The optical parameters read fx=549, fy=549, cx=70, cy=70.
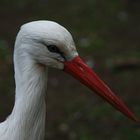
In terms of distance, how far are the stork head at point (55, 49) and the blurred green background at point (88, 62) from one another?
2.38 meters

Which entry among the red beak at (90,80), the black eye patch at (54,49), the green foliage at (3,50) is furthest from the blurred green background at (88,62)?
the black eye patch at (54,49)

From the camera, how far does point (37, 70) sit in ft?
12.1

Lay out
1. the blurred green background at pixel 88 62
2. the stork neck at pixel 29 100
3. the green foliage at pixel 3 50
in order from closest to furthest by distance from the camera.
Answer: the stork neck at pixel 29 100 → the blurred green background at pixel 88 62 → the green foliage at pixel 3 50

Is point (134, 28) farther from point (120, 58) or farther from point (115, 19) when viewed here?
point (120, 58)

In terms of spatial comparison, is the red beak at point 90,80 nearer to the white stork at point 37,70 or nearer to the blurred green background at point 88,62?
the white stork at point 37,70

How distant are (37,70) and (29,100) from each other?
0.69 ft

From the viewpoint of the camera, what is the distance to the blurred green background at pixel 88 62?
6359 millimetres

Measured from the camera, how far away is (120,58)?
25.8ft

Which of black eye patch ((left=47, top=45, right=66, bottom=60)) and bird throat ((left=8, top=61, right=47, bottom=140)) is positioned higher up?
black eye patch ((left=47, top=45, right=66, bottom=60))

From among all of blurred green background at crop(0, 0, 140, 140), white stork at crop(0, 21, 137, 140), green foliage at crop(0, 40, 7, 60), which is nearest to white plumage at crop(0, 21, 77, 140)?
white stork at crop(0, 21, 137, 140)

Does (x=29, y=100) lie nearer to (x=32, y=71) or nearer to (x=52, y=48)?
(x=32, y=71)

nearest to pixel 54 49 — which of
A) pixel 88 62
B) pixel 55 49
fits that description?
pixel 55 49

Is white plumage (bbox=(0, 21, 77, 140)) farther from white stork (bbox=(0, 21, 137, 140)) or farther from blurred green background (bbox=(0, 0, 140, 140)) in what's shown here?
blurred green background (bbox=(0, 0, 140, 140))

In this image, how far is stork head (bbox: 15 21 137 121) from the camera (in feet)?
11.7
